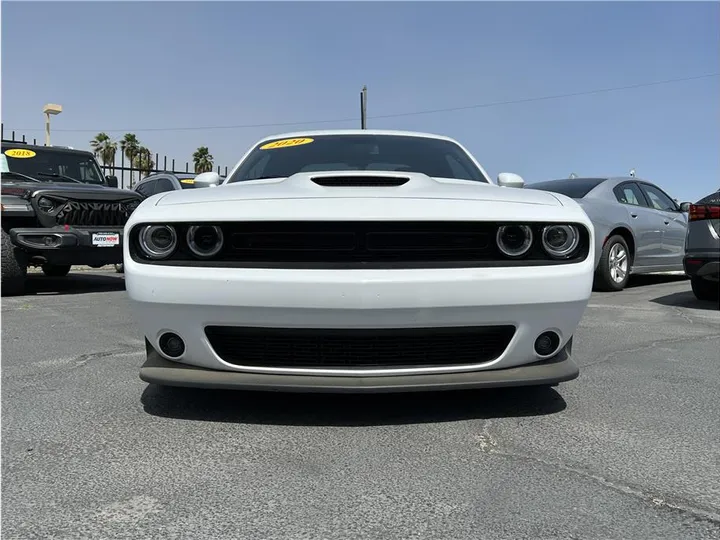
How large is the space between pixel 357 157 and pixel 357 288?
5.59ft

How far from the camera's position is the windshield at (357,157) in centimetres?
367

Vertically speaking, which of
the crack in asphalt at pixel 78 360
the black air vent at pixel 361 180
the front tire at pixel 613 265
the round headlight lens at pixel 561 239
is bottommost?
the crack in asphalt at pixel 78 360

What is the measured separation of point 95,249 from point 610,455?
6.23m

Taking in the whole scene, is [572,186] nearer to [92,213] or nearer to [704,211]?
[704,211]

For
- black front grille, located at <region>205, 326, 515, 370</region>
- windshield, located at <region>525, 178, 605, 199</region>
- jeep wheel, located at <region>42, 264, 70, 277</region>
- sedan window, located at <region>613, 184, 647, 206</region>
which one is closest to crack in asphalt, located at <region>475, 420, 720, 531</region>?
black front grille, located at <region>205, 326, 515, 370</region>

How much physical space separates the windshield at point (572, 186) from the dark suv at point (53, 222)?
16.3ft

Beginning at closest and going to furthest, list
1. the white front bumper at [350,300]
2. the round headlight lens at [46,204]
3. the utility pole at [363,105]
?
the white front bumper at [350,300]
the round headlight lens at [46,204]
the utility pole at [363,105]

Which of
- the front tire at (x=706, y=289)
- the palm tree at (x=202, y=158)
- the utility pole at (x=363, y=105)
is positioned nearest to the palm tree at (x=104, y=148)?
the palm tree at (x=202, y=158)

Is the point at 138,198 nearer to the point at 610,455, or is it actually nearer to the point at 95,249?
the point at 95,249

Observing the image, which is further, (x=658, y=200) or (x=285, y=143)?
(x=658, y=200)

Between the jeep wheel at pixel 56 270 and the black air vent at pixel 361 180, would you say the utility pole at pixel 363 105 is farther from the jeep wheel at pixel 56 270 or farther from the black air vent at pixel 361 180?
the black air vent at pixel 361 180

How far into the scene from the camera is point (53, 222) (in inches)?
269

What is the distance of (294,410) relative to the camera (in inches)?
104

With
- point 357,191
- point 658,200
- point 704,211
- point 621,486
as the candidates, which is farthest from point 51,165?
point 621,486
